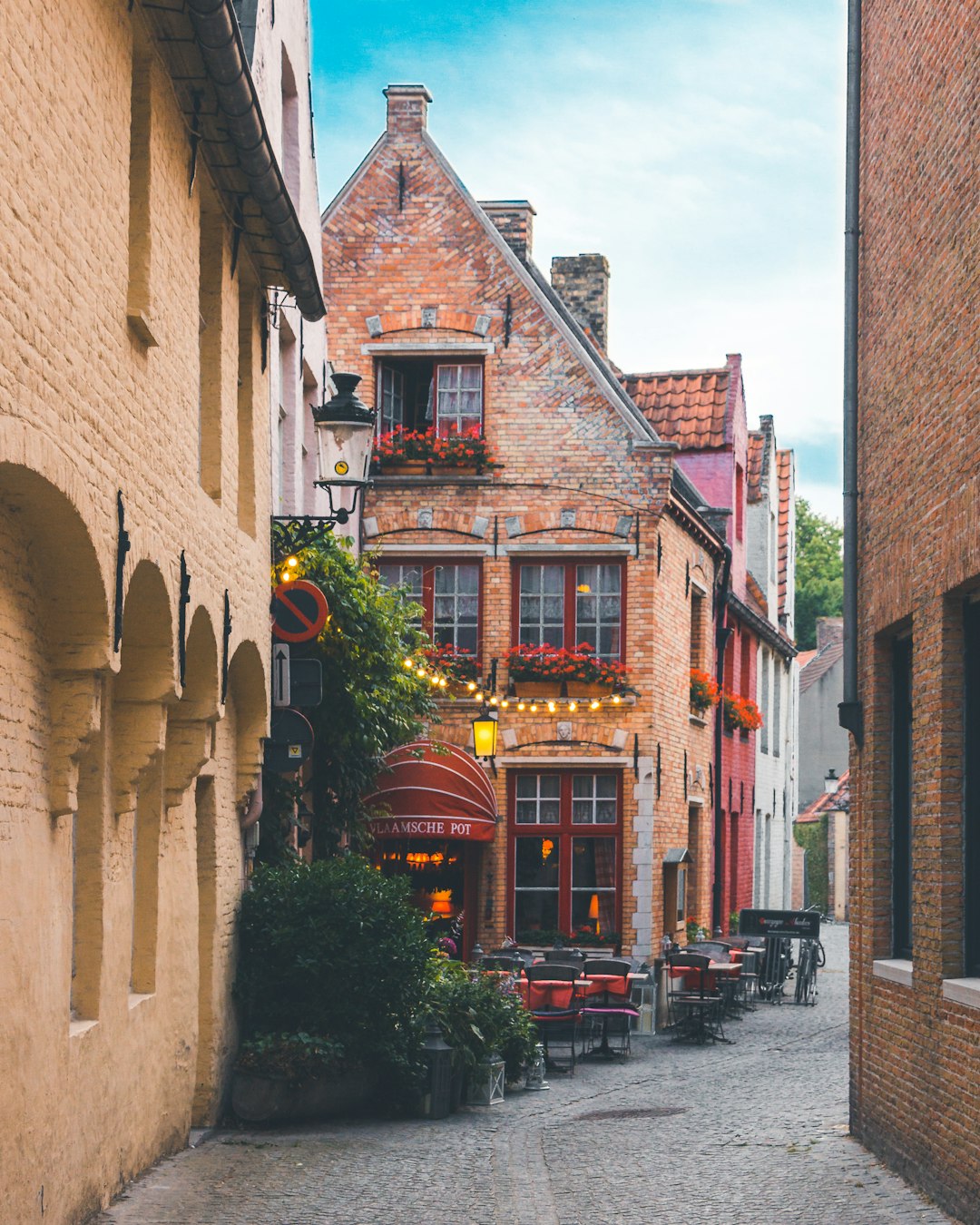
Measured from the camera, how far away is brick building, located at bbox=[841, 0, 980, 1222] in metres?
9.38

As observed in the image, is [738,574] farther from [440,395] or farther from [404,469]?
[404,469]

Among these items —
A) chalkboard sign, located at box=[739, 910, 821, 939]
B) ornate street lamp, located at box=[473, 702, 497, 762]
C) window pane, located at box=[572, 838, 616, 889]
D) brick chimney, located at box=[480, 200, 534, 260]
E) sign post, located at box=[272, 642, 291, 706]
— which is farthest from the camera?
chalkboard sign, located at box=[739, 910, 821, 939]

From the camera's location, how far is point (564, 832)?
21734 millimetres

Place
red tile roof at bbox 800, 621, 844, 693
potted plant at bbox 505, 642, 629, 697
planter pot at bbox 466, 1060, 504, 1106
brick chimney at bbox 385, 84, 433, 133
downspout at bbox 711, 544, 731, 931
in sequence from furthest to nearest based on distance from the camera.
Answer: red tile roof at bbox 800, 621, 844, 693, downspout at bbox 711, 544, 731, 931, brick chimney at bbox 385, 84, 433, 133, potted plant at bbox 505, 642, 629, 697, planter pot at bbox 466, 1060, 504, 1106

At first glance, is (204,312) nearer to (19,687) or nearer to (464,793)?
(19,687)

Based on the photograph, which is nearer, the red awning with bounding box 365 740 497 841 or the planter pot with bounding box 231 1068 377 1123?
the planter pot with bounding box 231 1068 377 1123

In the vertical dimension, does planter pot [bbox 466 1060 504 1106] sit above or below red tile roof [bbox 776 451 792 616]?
below

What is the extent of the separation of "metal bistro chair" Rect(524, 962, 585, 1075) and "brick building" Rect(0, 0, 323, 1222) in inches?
210

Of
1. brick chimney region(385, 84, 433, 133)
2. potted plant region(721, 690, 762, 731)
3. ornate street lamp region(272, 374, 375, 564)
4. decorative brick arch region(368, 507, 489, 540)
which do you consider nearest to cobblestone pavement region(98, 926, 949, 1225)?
ornate street lamp region(272, 374, 375, 564)

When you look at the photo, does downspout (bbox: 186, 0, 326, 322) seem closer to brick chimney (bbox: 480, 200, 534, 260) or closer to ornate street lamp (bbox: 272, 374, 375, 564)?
ornate street lamp (bbox: 272, 374, 375, 564)

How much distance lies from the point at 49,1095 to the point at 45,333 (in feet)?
11.2

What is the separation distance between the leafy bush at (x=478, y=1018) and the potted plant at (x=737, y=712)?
12117 mm

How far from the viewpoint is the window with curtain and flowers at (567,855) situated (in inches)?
850

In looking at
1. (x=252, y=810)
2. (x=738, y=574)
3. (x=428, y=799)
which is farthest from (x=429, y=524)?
(x=252, y=810)
